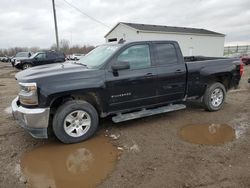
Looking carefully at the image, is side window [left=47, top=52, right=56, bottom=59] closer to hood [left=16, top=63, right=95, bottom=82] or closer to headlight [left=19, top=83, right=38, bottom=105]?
hood [left=16, top=63, right=95, bottom=82]

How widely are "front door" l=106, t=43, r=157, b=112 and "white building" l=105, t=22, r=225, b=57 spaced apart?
1888 centimetres

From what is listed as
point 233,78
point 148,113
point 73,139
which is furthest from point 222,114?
point 73,139

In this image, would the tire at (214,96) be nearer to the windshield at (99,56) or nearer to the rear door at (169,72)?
the rear door at (169,72)

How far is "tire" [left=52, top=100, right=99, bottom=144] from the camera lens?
424cm

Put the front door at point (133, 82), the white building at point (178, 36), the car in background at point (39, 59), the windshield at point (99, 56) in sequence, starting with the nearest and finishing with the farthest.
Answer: the front door at point (133, 82), the windshield at point (99, 56), the car in background at point (39, 59), the white building at point (178, 36)

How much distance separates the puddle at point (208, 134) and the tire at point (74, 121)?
1.86m

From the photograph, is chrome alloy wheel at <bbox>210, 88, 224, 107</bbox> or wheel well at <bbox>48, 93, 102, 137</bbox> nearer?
wheel well at <bbox>48, 93, 102, 137</bbox>

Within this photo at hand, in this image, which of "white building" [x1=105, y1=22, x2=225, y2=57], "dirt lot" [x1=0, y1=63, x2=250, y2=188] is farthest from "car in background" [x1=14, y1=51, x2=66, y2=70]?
"dirt lot" [x1=0, y1=63, x2=250, y2=188]

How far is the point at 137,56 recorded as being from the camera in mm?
5055

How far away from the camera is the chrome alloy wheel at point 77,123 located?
171 inches

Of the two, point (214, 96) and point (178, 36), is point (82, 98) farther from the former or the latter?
point (178, 36)

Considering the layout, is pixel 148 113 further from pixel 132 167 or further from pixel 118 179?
pixel 118 179

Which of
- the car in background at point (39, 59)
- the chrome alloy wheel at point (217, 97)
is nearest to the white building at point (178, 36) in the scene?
the car in background at point (39, 59)

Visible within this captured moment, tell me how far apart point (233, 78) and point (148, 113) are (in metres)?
2.99
